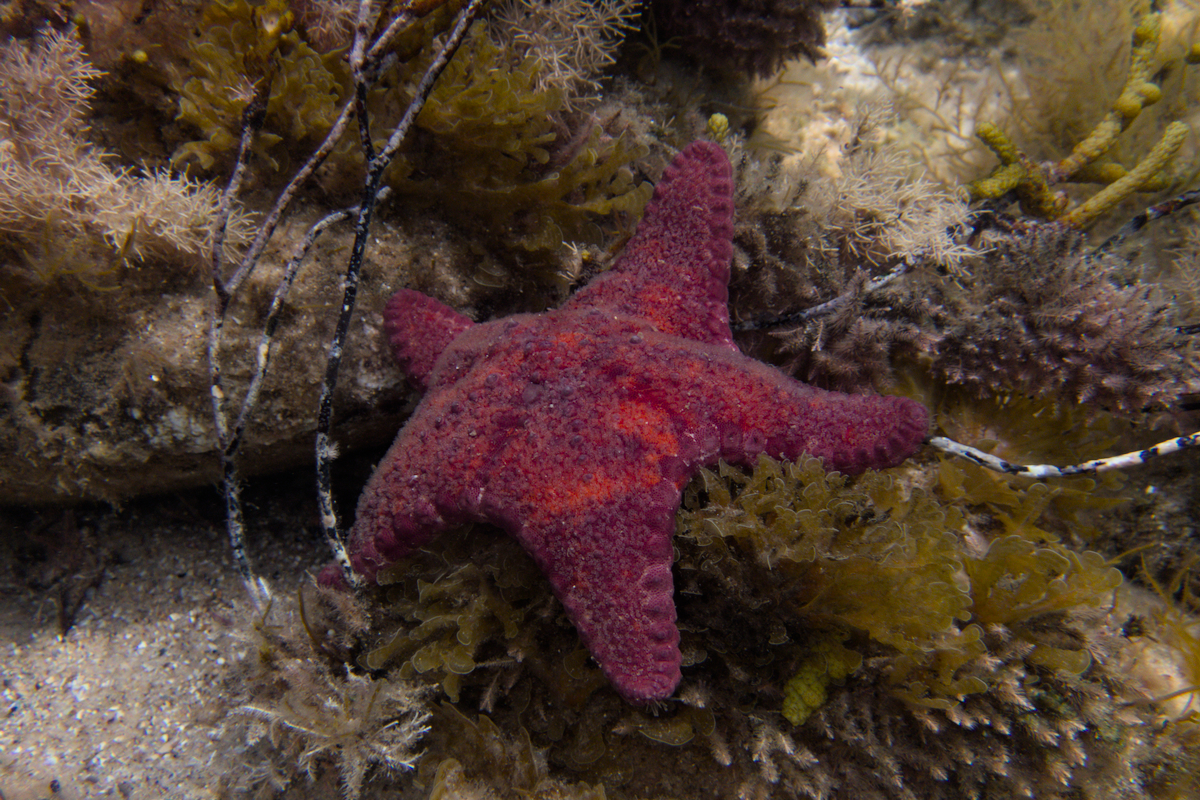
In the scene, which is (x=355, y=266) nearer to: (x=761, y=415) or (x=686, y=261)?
(x=686, y=261)

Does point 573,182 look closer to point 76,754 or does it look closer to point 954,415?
point 954,415

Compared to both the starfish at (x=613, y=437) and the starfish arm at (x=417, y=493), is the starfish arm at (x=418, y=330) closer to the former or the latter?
the starfish at (x=613, y=437)

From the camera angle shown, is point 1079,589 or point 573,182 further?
point 573,182

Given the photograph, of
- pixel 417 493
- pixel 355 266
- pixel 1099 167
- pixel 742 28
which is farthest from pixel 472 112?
pixel 1099 167

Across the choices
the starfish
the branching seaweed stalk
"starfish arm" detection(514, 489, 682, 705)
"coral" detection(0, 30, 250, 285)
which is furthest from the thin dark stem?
"starfish arm" detection(514, 489, 682, 705)

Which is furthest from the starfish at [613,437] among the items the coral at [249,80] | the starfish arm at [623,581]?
the coral at [249,80]

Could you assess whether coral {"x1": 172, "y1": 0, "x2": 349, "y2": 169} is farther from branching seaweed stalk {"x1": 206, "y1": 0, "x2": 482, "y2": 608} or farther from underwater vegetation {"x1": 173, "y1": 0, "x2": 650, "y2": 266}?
branching seaweed stalk {"x1": 206, "y1": 0, "x2": 482, "y2": 608}

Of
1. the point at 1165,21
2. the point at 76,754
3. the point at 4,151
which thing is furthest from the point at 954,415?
the point at 76,754
